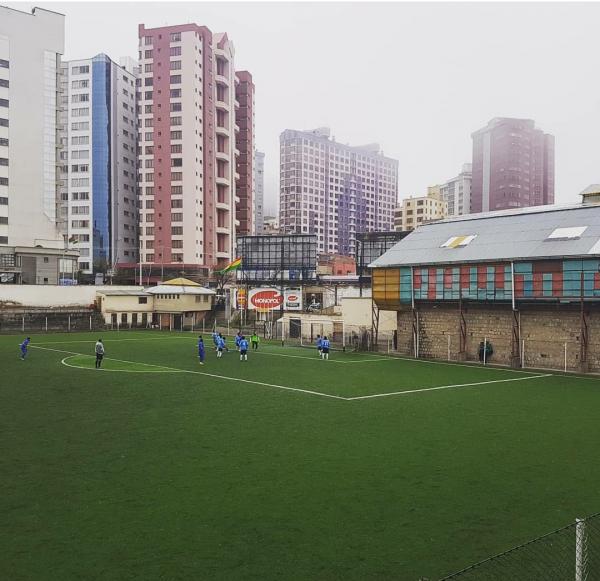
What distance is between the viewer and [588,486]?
1360 centimetres

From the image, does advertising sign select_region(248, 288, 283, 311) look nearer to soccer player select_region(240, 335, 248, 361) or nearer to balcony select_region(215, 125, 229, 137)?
soccer player select_region(240, 335, 248, 361)

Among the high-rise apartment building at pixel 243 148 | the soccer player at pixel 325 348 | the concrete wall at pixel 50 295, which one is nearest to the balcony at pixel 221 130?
the high-rise apartment building at pixel 243 148

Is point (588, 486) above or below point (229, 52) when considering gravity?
below

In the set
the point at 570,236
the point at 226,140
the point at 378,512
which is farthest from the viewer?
the point at 226,140

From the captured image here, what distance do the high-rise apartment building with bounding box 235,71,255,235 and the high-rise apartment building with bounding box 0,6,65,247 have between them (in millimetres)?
41438

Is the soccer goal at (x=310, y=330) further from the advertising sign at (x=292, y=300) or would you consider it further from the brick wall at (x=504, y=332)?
the advertising sign at (x=292, y=300)

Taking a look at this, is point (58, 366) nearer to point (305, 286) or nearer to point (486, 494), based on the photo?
point (486, 494)

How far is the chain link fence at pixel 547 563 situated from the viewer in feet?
29.2

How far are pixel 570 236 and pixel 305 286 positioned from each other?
4851 centimetres

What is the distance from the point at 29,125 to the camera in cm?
8419

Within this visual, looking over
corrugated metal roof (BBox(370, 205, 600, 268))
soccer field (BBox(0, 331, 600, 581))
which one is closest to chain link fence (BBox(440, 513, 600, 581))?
soccer field (BBox(0, 331, 600, 581))

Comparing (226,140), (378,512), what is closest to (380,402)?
(378,512)

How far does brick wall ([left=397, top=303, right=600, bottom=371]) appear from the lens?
36281 millimetres

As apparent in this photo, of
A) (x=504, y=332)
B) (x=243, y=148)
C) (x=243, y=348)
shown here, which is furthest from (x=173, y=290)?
(x=243, y=148)
